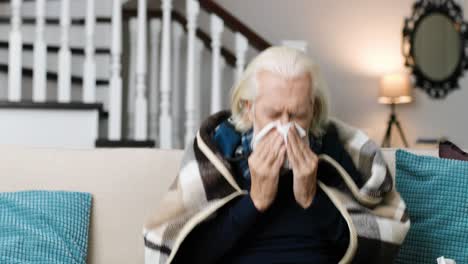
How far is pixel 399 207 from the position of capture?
5.26ft

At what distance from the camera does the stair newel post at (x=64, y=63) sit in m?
3.45

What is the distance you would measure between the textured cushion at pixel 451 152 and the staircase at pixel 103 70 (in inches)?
72.5

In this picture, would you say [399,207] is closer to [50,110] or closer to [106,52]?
[50,110]

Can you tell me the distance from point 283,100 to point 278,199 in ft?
0.76

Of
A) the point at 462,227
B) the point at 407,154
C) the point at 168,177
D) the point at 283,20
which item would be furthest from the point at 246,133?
the point at 283,20

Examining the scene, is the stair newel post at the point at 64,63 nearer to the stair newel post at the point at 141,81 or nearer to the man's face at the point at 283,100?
the stair newel post at the point at 141,81

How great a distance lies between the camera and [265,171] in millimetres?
1498

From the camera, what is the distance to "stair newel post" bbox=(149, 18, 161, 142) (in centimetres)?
383

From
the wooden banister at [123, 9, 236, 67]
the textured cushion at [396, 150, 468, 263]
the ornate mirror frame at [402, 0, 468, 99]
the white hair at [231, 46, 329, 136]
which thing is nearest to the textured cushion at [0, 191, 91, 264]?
the white hair at [231, 46, 329, 136]

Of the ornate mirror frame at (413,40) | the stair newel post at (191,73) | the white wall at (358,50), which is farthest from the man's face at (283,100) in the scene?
the ornate mirror frame at (413,40)

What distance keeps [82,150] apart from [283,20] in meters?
3.11

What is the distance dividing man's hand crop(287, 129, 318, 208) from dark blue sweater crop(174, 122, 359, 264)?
0.10ft

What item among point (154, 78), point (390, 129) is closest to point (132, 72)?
point (154, 78)

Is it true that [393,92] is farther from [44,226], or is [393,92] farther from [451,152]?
[44,226]
